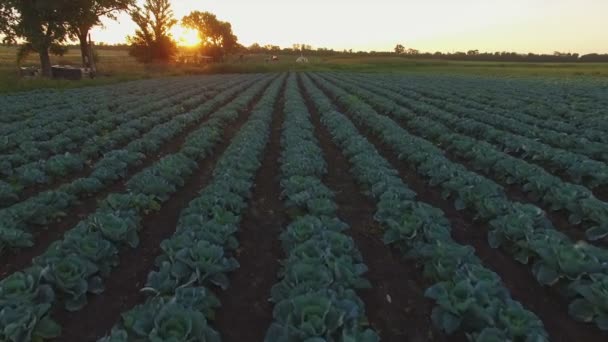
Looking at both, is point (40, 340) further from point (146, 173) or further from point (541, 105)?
point (541, 105)

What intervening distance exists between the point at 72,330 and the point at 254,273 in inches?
87.0

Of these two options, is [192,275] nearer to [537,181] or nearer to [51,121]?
[537,181]

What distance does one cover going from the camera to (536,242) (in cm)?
518

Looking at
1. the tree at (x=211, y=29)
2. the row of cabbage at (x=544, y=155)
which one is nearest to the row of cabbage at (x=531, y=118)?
the row of cabbage at (x=544, y=155)

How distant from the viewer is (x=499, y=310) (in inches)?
154

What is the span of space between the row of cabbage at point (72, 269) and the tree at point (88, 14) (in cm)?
4206

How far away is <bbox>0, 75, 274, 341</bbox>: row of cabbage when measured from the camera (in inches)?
153

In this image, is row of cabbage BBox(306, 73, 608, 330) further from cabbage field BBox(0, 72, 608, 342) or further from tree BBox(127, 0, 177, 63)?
tree BBox(127, 0, 177, 63)

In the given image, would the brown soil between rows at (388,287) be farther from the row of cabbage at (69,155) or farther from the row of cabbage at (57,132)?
the row of cabbage at (57,132)

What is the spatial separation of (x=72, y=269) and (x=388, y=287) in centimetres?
380

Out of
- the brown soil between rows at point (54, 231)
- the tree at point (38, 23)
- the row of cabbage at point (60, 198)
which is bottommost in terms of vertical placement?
the brown soil between rows at point (54, 231)

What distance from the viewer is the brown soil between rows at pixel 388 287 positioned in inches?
177

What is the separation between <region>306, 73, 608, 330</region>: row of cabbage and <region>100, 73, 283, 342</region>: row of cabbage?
382cm

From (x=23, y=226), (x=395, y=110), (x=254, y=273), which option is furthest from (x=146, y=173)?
(x=395, y=110)
